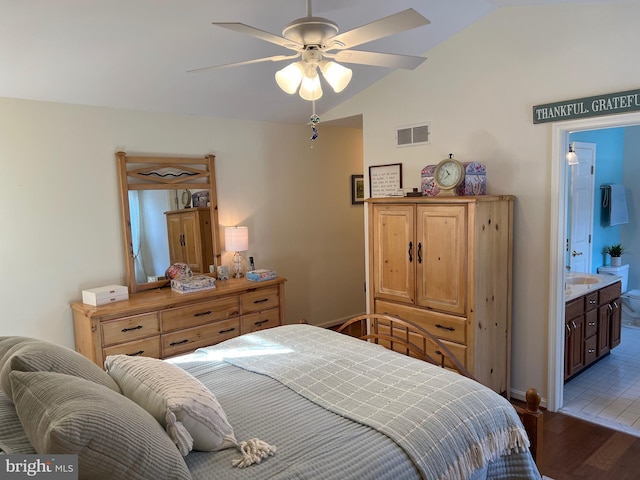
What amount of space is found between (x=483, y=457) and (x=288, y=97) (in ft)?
11.1

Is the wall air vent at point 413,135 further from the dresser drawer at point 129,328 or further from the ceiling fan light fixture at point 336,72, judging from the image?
the dresser drawer at point 129,328

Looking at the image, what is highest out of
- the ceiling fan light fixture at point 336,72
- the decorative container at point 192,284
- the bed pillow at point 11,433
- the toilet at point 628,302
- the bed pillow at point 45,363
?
the ceiling fan light fixture at point 336,72

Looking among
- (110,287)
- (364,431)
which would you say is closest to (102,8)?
(110,287)

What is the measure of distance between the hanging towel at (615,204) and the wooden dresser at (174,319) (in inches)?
152

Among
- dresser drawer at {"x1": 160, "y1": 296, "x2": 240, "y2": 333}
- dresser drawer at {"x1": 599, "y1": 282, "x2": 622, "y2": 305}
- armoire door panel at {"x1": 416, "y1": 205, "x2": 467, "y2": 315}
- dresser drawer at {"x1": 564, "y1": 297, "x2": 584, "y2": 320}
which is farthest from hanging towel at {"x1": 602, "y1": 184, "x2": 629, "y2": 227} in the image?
dresser drawer at {"x1": 160, "y1": 296, "x2": 240, "y2": 333}

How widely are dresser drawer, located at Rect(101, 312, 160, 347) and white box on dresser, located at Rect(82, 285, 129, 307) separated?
21 centimetres

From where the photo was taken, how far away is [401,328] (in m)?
3.61

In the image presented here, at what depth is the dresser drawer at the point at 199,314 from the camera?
3.55 metres

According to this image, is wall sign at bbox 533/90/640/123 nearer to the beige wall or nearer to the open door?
the open door

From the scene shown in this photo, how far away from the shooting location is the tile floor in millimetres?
3119

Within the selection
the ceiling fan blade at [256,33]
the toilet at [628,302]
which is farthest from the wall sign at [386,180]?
the toilet at [628,302]

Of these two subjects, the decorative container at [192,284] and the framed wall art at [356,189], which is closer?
Result: the decorative container at [192,284]

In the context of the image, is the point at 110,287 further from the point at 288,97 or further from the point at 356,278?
the point at 356,278

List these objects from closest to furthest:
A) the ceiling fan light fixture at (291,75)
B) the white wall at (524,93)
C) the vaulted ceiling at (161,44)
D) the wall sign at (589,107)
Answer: the ceiling fan light fixture at (291,75) → the vaulted ceiling at (161,44) → the wall sign at (589,107) → the white wall at (524,93)
